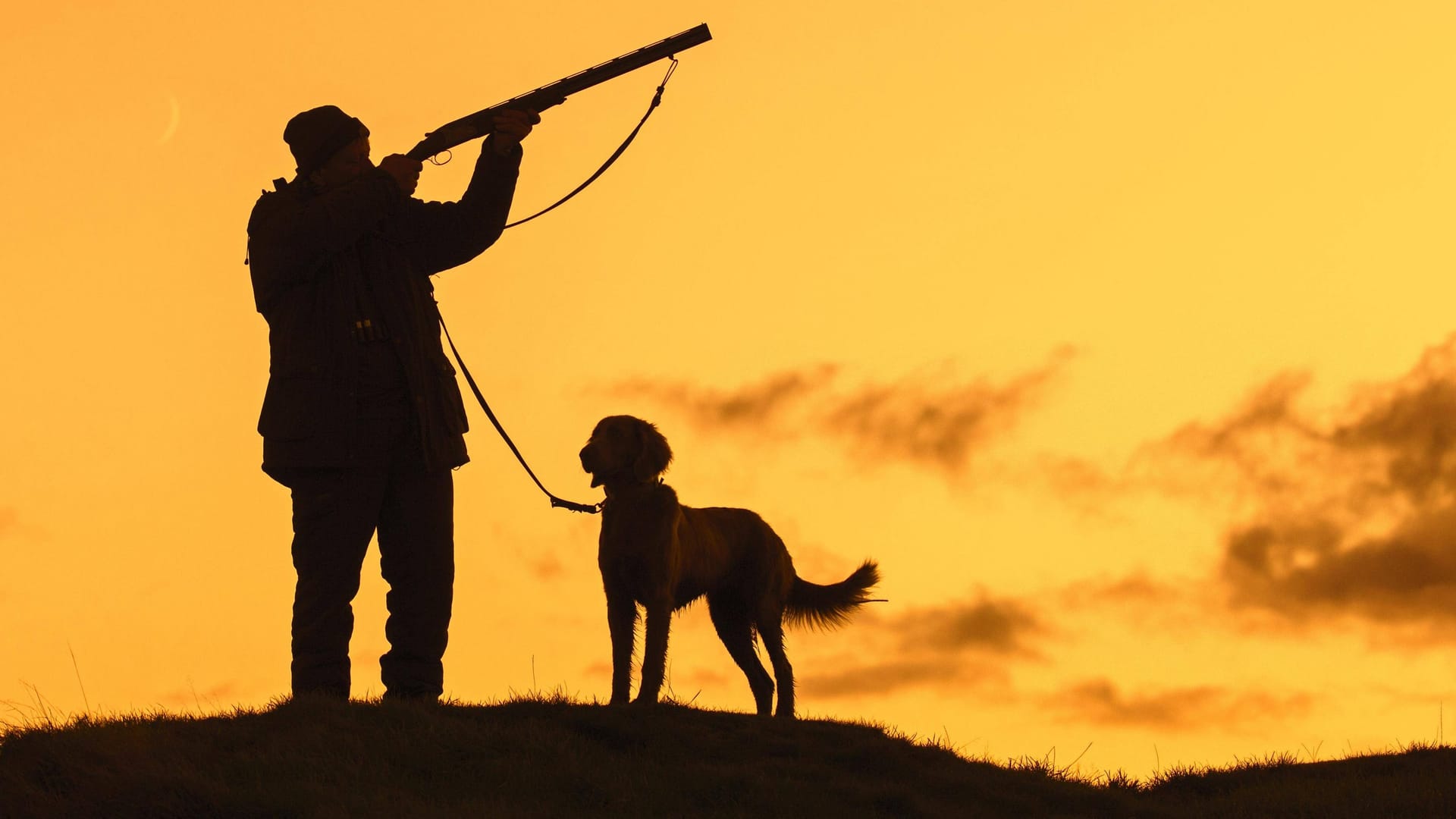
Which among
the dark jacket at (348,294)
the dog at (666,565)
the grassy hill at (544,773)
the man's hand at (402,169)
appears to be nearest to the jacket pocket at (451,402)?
the dark jacket at (348,294)

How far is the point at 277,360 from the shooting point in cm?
833

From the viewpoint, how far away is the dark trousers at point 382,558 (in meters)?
8.23

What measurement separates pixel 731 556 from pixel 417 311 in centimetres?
455

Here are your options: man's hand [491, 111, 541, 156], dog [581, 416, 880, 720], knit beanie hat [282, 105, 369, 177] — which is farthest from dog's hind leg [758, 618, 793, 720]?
knit beanie hat [282, 105, 369, 177]

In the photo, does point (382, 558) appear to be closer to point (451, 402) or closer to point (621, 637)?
point (451, 402)

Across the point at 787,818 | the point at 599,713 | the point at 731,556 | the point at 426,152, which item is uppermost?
the point at 426,152

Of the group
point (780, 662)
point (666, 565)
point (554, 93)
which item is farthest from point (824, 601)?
point (554, 93)

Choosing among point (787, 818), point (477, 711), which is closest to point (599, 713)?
point (477, 711)

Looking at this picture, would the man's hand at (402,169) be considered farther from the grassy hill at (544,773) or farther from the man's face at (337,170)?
the grassy hill at (544,773)

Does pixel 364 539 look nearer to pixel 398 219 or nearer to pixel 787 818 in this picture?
pixel 398 219

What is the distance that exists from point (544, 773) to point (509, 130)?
342cm

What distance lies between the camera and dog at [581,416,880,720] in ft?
35.6

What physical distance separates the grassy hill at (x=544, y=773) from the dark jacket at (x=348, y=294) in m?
1.42

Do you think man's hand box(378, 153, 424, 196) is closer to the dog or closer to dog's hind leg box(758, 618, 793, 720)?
the dog
